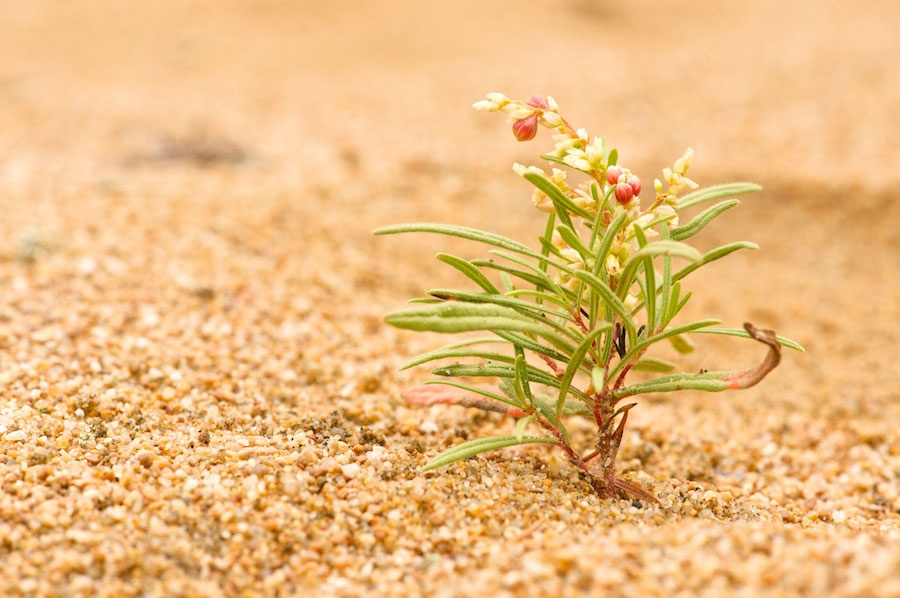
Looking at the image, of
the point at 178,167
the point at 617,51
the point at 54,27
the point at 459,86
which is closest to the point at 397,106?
the point at 459,86

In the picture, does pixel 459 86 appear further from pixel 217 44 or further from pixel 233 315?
pixel 233 315

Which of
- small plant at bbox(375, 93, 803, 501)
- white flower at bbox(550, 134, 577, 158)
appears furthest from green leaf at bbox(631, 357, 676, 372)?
white flower at bbox(550, 134, 577, 158)

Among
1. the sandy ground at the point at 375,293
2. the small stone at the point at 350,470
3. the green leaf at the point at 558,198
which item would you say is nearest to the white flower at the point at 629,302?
the green leaf at the point at 558,198

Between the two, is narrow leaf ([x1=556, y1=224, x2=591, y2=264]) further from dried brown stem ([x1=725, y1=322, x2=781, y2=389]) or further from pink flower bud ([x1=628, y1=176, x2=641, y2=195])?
dried brown stem ([x1=725, y1=322, x2=781, y2=389])

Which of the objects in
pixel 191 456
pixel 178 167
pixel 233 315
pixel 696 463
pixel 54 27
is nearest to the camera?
pixel 191 456

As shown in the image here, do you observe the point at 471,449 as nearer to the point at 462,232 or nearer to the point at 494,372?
the point at 494,372

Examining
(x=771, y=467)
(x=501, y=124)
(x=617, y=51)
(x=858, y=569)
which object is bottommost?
(x=771, y=467)

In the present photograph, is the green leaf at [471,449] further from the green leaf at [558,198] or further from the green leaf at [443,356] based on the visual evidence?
the green leaf at [558,198]
